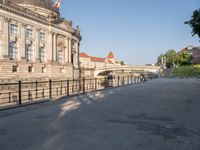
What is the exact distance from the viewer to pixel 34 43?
1599 inches

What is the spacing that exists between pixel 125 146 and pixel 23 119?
3543 mm

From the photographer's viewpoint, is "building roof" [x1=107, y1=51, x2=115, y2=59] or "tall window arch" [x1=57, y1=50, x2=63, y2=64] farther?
"building roof" [x1=107, y1=51, x2=115, y2=59]

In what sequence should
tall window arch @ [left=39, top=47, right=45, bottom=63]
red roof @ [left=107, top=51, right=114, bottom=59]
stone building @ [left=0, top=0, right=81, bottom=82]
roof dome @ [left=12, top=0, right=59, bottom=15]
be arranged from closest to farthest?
stone building @ [left=0, top=0, right=81, bottom=82]
tall window arch @ [left=39, top=47, right=45, bottom=63]
roof dome @ [left=12, top=0, right=59, bottom=15]
red roof @ [left=107, top=51, right=114, bottom=59]

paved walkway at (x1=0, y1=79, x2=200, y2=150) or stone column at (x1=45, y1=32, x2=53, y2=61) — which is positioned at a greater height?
stone column at (x1=45, y1=32, x2=53, y2=61)

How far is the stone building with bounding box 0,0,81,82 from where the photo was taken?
3372 centimetres

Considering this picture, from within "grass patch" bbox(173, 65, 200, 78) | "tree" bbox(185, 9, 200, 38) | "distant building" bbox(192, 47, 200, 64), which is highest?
"distant building" bbox(192, 47, 200, 64)

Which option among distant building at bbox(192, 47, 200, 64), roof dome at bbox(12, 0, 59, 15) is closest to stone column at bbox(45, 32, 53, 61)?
roof dome at bbox(12, 0, 59, 15)

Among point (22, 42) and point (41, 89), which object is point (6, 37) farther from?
point (41, 89)

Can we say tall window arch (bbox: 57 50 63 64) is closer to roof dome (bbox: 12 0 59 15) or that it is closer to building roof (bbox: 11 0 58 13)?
roof dome (bbox: 12 0 59 15)

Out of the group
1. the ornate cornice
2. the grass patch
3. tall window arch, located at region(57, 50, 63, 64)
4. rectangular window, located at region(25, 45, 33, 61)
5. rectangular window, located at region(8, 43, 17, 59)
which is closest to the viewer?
the ornate cornice

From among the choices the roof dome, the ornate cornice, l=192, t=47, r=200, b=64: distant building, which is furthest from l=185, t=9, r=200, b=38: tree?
l=192, t=47, r=200, b=64: distant building

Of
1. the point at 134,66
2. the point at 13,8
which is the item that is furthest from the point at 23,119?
the point at 134,66

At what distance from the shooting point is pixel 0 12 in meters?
32.3

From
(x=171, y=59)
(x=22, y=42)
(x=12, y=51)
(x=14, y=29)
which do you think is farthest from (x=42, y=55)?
(x=171, y=59)
